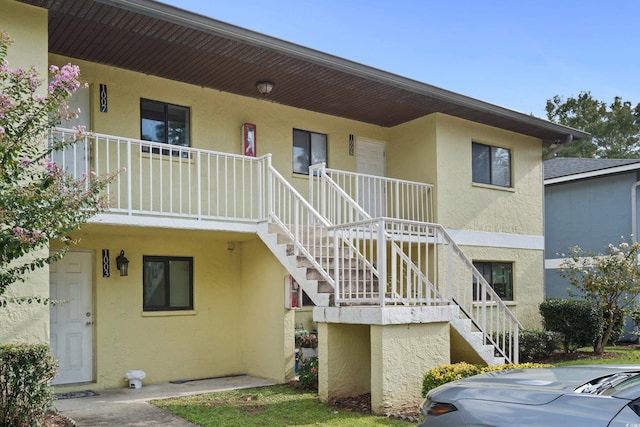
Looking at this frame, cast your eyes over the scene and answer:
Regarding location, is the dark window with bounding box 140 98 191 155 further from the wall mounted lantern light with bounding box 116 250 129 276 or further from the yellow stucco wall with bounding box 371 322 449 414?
the yellow stucco wall with bounding box 371 322 449 414

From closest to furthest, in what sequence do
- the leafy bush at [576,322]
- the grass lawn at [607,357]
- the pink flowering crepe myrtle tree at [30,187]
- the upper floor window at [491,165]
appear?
1. the pink flowering crepe myrtle tree at [30,187]
2. the grass lawn at [607,357]
3. the leafy bush at [576,322]
4. the upper floor window at [491,165]

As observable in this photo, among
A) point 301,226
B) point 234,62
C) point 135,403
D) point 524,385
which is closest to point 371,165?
point 301,226

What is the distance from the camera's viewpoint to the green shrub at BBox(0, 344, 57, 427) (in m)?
6.76

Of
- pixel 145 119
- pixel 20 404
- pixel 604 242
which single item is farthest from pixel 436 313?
pixel 604 242

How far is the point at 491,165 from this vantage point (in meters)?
14.8

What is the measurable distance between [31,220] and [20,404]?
7.10ft

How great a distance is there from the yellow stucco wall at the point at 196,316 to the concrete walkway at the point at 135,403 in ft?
1.32

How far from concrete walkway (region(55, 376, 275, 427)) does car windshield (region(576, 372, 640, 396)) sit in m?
5.36

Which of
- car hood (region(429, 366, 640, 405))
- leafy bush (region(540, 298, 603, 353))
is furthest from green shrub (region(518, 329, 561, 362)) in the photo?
car hood (region(429, 366, 640, 405))

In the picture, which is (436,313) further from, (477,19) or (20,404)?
(477,19)

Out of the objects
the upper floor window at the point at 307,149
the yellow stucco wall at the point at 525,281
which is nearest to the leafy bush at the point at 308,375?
the upper floor window at the point at 307,149

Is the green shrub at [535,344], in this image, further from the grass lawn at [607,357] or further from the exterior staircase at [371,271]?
the exterior staircase at [371,271]

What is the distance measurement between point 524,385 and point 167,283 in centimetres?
860

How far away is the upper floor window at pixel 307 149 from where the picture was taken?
13.1 m
